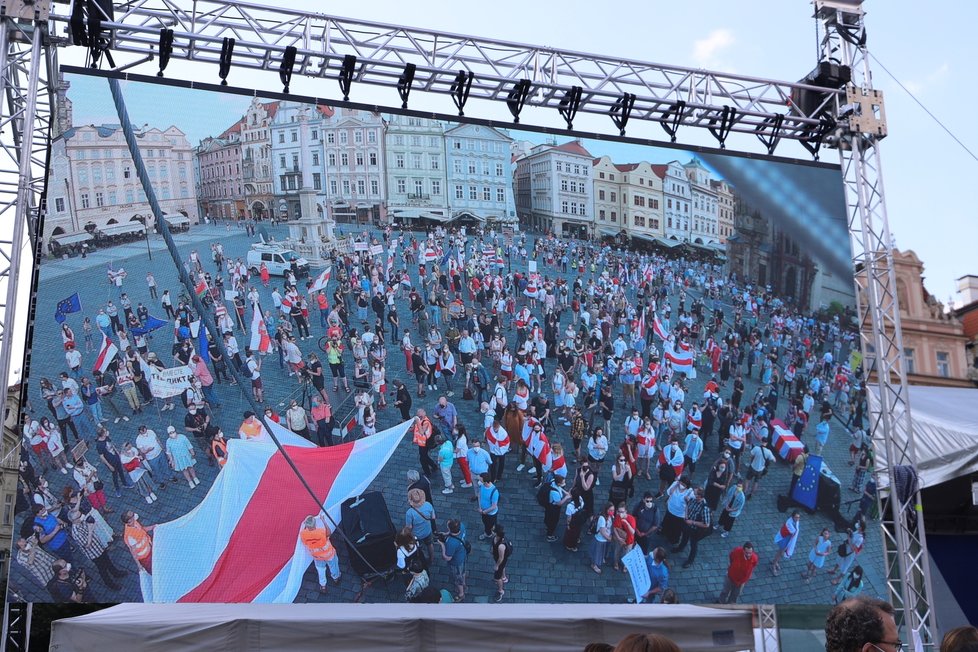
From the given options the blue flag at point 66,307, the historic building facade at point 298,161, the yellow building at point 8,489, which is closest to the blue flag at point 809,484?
the historic building facade at point 298,161

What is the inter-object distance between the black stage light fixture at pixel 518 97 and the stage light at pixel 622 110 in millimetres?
955

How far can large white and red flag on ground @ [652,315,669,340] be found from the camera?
9.91m

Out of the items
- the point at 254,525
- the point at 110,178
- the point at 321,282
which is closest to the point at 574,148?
the point at 321,282

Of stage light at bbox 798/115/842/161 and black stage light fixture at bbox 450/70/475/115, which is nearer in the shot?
black stage light fixture at bbox 450/70/475/115

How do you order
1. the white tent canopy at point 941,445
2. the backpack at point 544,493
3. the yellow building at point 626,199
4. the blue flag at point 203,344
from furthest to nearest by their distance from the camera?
the yellow building at point 626,199
the white tent canopy at point 941,445
the backpack at point 544,493
the blue flag at point 203,344

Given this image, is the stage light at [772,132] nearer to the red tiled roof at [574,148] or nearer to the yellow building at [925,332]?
the red tiled roof at [574,148]

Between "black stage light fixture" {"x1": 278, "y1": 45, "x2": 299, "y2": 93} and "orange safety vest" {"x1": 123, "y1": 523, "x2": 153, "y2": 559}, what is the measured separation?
3.87 metres

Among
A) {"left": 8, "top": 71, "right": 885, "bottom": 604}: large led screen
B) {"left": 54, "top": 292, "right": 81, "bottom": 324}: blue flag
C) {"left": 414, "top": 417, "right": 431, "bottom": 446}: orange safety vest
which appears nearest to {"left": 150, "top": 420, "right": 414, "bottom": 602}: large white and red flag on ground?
{"left": 8, "top": 71, "right": 885, "bottom": 604}: large led screen

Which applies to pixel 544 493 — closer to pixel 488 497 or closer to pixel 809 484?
pixel 488 497

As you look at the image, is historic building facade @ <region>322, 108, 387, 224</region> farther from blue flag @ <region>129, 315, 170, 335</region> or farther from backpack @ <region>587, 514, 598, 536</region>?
backpack @ <region>587, 514, 598, 536</region>

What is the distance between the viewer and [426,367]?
8.92 m

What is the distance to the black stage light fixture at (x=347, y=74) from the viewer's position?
8312mm

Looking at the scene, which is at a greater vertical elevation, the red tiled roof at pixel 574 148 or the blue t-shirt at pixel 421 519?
the red tiled roof at pixel 574 148

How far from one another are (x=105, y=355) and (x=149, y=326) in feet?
1.42
